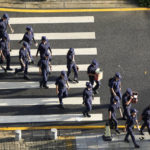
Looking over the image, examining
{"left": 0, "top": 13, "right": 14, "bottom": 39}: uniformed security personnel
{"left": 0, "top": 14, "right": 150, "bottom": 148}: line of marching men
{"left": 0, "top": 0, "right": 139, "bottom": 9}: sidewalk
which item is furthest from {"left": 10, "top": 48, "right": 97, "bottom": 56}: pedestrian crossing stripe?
{"left": 0, "top": 0, "right": 139, "bottom": 9}: sidewalk

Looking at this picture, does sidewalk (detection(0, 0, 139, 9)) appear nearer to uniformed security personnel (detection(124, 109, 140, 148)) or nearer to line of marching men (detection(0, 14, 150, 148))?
line of marching men (detection(0, 14, 150, 148))

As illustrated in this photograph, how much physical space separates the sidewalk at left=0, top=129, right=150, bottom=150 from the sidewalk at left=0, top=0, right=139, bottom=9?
8.21 m

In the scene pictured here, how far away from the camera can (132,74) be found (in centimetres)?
2267

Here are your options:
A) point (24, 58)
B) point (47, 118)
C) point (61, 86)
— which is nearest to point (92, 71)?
point (61, 86)

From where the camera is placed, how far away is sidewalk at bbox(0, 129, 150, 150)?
1969cm

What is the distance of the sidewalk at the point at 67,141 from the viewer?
19.7 m

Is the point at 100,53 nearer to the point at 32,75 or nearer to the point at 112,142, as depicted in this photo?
the point at 32,75

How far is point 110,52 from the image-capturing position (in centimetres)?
2366

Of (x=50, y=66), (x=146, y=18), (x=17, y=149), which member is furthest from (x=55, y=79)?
(x=146, y=18)

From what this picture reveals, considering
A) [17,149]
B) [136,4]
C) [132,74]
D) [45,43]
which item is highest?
[136,4]

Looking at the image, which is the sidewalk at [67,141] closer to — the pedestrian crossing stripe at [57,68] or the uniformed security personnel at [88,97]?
the uniformed security personnel at [88,97]

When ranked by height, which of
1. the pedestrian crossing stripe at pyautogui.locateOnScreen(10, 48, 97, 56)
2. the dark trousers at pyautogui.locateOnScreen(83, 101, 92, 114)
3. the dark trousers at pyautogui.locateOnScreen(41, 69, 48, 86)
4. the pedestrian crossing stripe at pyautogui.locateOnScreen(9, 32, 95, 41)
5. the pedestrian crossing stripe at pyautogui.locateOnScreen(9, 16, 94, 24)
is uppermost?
the pedestrian crossing stripe at pyautogui.locateOnScreen(9, 16, 94, 24)

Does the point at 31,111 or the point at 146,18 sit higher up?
the point at 146,18

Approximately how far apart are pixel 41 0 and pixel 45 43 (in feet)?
15.8
